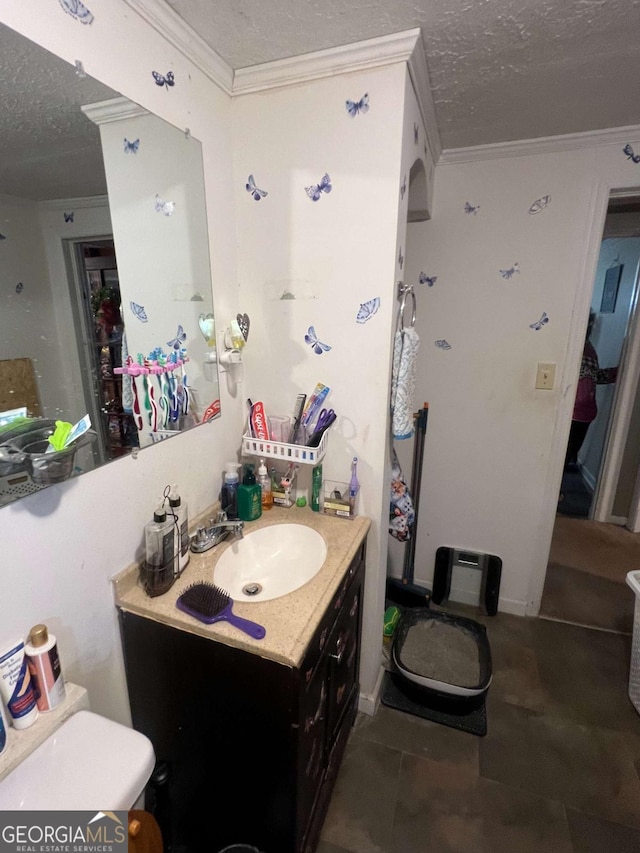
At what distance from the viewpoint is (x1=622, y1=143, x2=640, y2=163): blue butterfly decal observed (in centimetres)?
152

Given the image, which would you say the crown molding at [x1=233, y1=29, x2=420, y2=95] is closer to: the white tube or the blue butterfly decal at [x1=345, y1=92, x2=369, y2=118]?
the blue butterfly decal at [x1=345, y1=92, x2=369, y2=118]

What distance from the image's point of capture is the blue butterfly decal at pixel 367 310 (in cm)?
116

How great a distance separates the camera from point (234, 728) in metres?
0.88

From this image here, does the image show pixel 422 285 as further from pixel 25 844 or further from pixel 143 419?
pixel 25 844

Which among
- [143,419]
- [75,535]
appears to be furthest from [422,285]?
[75,535]

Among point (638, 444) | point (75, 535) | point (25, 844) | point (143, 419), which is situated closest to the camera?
point (25, 844)

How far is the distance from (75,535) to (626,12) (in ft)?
5.59

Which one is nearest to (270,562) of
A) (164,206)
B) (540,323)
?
(164,206)

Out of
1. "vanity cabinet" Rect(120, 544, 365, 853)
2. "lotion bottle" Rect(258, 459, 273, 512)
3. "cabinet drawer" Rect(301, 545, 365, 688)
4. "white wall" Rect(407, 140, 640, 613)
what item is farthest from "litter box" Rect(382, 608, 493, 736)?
"lotion bottle" Rect(258, 459, 273, 512)

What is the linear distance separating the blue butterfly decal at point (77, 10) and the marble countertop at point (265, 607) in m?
1.13

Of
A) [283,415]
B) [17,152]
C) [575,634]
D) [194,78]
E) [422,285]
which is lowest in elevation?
[575,634]

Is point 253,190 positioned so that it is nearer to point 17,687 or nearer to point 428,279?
point 428,279

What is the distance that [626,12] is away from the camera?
3.00 feet

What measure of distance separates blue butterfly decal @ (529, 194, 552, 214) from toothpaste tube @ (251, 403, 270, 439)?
1.42 meters
